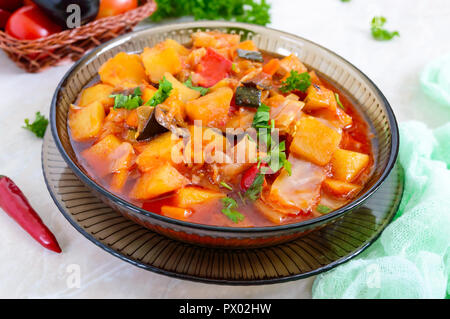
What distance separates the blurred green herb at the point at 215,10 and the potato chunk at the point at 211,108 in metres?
1.75

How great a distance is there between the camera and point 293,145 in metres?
2.49

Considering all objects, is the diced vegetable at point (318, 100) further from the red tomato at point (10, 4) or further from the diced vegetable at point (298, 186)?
the red tomato at point (10, 4)

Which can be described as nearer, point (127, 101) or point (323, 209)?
point (323, 209)


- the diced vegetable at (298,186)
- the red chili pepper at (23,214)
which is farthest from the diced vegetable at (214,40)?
the red chili pepper at (23,214)

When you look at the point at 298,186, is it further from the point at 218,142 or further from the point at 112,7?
the point at 112,7

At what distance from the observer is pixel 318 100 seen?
2.74 metres

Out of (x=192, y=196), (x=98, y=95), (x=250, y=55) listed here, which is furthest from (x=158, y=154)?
(x=250, y=55)

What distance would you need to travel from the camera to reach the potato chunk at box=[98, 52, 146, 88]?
2941 millimetres

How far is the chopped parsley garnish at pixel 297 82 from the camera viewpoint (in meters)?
2.82

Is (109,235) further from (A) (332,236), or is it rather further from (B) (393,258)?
(B) (393,258)

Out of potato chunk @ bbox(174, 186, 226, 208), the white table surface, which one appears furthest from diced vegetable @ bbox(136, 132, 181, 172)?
the white table surface

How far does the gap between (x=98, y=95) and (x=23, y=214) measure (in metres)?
0.86

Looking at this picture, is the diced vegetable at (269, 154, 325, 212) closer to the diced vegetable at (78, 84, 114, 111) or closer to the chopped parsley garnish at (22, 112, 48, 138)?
the diced vegetable at (78, 84, 114, 111)

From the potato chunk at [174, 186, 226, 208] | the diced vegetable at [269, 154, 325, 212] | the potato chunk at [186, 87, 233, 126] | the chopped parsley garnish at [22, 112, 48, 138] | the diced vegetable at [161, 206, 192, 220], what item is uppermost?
the potato chunk at [186, 87, 233, 126]
